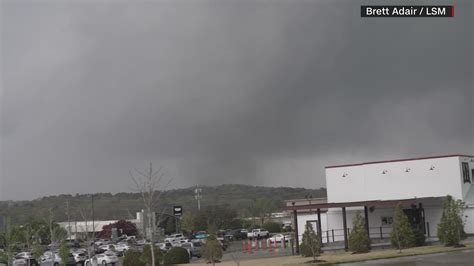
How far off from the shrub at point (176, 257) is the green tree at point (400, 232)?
1411cm

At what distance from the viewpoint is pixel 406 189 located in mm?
47406

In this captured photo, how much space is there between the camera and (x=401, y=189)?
4759cm

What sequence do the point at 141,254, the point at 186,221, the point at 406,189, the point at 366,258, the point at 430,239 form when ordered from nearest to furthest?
the point at 366,258
the point at 141,254
the point at 430,239
the point at 406,189
the point at 186,221

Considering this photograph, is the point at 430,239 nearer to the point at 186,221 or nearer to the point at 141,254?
the point at 141,254

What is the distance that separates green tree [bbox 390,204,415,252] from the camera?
122 feet

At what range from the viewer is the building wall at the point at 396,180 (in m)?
45.8

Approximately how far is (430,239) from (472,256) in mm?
14939

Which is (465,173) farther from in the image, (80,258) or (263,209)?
(263,209)

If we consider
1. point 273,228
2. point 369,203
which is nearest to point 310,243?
point 369,203

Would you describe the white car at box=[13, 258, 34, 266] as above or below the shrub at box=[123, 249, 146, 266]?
below

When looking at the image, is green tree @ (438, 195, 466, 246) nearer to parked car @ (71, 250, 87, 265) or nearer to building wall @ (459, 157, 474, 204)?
building wall @ (459, 157, 474, 204)

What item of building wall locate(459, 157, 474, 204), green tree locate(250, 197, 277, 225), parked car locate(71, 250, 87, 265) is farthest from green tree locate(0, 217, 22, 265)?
green tree locate(250, 197, 277, 225)

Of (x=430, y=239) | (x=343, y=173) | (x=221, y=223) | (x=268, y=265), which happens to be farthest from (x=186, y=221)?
(x=268, y=265)

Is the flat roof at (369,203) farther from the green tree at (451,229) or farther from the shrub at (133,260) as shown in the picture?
the shrub at (133,260)
